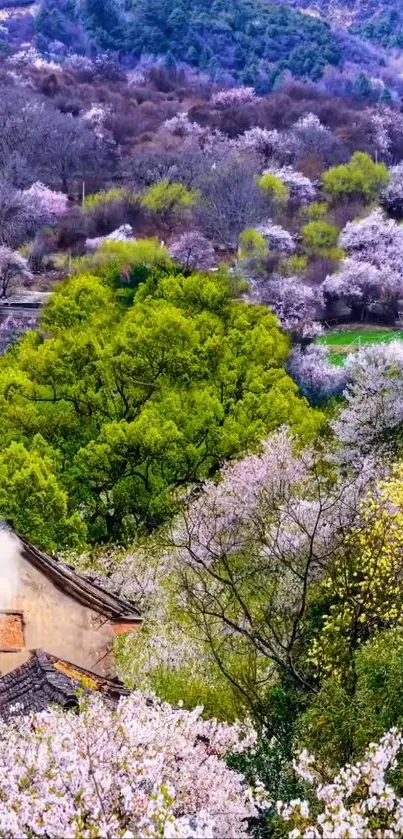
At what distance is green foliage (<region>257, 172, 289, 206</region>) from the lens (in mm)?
84375

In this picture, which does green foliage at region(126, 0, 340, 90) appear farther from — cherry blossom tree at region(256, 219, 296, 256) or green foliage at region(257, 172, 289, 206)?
cherry blossom tree at region(256, 219, 296, 256)

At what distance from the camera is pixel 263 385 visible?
108 feet

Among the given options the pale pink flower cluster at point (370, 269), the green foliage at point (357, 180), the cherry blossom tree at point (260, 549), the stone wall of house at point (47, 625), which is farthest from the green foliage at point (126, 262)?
the green foliage at point (357, 180)

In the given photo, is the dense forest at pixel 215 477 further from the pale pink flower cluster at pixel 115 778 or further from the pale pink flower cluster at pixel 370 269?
the pale pink flower cluster at pixel 370 269

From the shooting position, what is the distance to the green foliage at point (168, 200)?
82750 millimetres

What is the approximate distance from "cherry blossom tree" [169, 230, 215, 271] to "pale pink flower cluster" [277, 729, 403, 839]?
57.6m

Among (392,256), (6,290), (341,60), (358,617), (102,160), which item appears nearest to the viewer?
(358,617)

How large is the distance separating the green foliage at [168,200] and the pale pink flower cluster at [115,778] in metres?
71.8

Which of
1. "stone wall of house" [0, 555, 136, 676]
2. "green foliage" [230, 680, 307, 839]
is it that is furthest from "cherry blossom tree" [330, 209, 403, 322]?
"green foliage" [230, 680, 307, 839]

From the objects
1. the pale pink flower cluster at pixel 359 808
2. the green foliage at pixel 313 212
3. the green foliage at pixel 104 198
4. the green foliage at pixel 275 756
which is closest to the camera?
the pale pink flower cluster at pixel 359 808

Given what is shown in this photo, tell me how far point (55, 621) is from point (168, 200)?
64.8 metres

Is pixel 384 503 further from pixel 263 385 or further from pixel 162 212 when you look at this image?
pixel 162 212

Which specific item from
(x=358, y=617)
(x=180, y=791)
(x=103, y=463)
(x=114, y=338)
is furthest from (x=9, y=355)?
(x=180, y=791)

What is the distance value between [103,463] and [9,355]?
26.1ft
